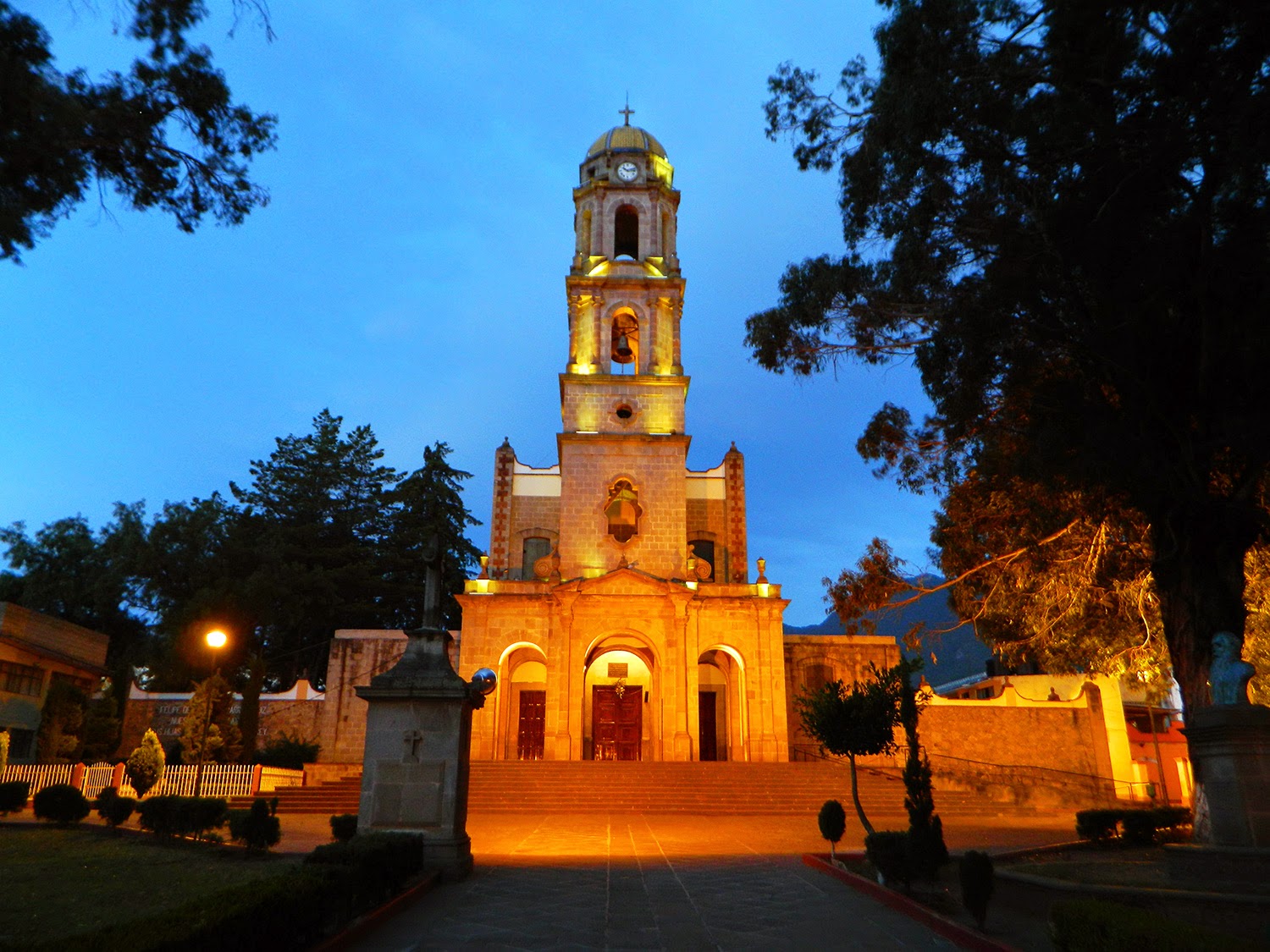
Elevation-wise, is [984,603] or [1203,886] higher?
[984,603]

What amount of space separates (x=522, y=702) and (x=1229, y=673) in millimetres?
23512

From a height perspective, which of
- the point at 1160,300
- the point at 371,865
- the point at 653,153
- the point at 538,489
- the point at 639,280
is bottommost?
the point at 371,865

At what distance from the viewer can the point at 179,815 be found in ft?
42.2

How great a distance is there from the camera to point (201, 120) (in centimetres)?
859

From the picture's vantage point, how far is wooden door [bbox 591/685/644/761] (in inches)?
1127

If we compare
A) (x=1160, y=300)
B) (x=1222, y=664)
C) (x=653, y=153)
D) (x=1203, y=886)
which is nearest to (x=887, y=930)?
(x=1203, y=886)

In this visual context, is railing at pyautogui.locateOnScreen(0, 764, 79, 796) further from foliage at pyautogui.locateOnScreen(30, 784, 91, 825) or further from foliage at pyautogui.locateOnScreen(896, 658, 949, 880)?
foliage at pyautogui.locateOnScreen(896, 658, 949, 880)

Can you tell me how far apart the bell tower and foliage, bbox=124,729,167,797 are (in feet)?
48.7

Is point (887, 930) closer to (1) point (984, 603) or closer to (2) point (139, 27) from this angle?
(2) point (139, 27)

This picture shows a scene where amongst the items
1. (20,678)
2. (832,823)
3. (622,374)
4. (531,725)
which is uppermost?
(622,374)

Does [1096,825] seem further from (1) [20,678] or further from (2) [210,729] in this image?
(1) [20,678]

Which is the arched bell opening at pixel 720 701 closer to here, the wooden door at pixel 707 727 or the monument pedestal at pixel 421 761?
the wooden door at pixel 707 727

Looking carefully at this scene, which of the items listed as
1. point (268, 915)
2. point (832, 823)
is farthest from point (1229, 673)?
point (268, 915)

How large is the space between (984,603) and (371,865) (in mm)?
14612
